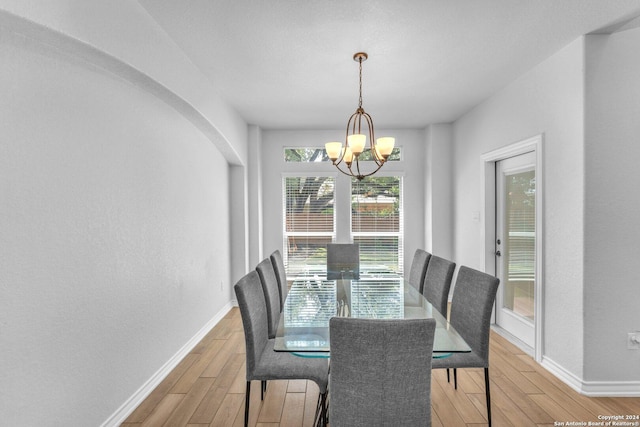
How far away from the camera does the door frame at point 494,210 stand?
2.85 metres

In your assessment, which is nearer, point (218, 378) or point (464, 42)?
point (464, 42)

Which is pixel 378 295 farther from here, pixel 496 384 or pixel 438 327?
pixel 496 384

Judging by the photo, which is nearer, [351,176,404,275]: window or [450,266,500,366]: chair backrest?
[450,266,500,366]: chair backrest

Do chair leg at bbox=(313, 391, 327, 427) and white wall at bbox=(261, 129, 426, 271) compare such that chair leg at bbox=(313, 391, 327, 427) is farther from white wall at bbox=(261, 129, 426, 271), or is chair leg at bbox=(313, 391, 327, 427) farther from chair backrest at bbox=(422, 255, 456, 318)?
white wall at bbox=(261, 129, 426, 271)

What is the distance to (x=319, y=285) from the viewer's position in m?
2.86

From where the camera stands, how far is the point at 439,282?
2.60 metres

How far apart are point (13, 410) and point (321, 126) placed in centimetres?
425

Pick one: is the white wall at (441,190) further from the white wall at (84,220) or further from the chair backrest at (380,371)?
the chair backrest at (380,371)

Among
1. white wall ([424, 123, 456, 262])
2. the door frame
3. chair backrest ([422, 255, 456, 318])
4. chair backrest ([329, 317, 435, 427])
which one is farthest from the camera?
white wall ([424, 123, 456, 262])

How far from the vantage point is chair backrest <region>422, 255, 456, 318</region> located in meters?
2.50

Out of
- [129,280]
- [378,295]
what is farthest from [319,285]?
[129,280]

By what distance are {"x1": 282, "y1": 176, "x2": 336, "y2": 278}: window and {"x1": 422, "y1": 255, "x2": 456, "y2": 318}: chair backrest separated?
2.40 meters

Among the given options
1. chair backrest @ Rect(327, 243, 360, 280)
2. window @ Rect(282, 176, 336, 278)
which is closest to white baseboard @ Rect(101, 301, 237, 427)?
chair backrest @ Rect(327, 243, 360, 280)

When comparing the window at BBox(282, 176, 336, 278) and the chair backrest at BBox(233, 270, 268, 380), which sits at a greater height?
the window at BBox(282, 176, 336, 278)
